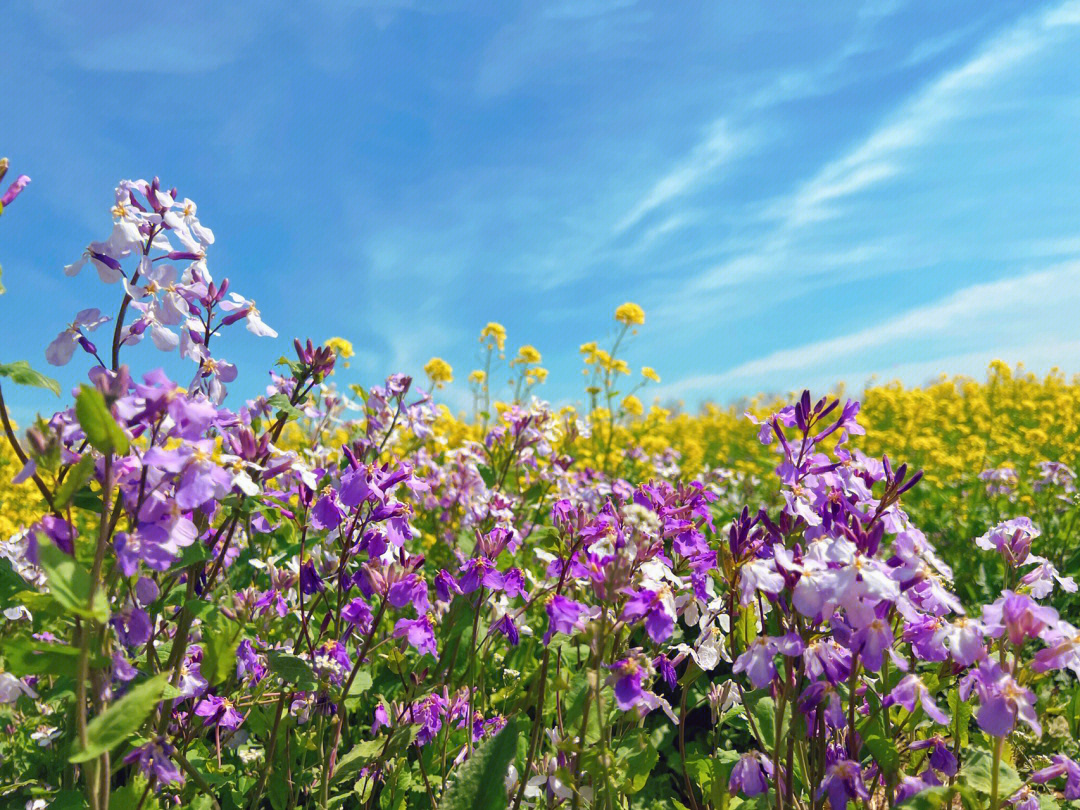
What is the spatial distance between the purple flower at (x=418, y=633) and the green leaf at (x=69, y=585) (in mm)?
896

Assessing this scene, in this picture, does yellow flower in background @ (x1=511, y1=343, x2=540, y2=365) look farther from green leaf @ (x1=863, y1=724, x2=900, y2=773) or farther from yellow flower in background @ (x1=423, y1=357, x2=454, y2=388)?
green leaf @ (x1=863, y1=724, x2=900, y2=773)

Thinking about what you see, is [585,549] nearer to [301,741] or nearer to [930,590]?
[930,590]

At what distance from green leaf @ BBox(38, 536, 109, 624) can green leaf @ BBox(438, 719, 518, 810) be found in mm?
949

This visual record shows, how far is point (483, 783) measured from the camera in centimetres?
171

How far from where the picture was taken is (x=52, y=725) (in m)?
3.01

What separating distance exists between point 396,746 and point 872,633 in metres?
1.30

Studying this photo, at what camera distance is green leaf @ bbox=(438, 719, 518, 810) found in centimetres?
171

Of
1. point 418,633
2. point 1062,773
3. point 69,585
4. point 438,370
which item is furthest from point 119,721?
point 438,370

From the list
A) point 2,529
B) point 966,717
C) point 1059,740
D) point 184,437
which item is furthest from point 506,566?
point 2,529

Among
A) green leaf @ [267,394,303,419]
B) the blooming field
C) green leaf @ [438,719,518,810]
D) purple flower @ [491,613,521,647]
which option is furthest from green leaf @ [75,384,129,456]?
purple flower @ [491,613,521,647]

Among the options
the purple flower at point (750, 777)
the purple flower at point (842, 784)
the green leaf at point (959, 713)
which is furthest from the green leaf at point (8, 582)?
the green leaf at point (959, 713)

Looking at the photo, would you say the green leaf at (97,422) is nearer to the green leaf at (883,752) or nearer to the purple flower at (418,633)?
the purple flower at (418,633)

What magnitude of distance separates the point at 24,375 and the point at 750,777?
1.97 m

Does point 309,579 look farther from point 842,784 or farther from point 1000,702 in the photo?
point 1000,702
